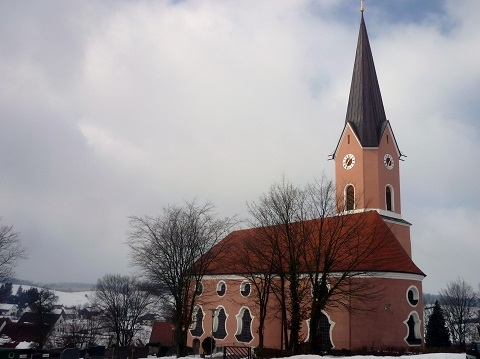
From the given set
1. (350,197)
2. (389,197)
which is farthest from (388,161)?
(350,197)

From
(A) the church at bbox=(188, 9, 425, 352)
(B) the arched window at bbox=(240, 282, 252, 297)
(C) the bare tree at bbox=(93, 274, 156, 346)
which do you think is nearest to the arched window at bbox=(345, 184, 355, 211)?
(A) the church at bbox=(188, 9, 425, 352)

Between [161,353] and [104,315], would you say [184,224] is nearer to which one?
[161,353]

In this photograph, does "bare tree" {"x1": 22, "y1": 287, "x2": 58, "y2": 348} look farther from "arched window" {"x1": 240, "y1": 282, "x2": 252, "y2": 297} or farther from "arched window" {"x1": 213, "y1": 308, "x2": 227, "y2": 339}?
"arched window" {"x1": 240, "y1": 282, "x2": 252, "y2": 297}

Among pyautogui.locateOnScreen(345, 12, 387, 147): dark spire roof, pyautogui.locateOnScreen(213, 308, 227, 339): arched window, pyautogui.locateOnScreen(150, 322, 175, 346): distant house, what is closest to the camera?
pyautogui.locateOnScreen(345, 12, 387, 147): dark spire roof

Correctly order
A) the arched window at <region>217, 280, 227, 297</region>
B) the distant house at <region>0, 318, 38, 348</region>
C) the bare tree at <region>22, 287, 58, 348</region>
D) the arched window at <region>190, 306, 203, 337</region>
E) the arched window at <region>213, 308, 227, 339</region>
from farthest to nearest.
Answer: the distant house at <region>0, 318, 38, 348</region> < the bare tree at <region>22, 287, 58, 348</region> < the arched window at <region>190, 306, 203, 337</region> < the arched window at <region>217, 280, 227, 297</region> < the arched window at <region>213, 308, 227, 339</region>

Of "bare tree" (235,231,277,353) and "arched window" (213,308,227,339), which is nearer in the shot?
"bare tree" (235,231,277,353)

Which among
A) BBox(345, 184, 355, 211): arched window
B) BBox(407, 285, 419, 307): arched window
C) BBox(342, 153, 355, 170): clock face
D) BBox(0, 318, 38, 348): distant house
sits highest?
BBox(342, 153, 355, 170): clock face

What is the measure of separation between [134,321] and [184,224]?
103 ft

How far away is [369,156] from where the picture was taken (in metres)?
43.8

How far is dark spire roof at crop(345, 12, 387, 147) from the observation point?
4450 centimetres

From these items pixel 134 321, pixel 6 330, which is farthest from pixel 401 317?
pixel 6 330

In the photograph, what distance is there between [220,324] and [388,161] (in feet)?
73.2

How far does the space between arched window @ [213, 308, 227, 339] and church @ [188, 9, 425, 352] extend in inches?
3.7

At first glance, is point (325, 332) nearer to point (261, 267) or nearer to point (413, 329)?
point (413, 329)
